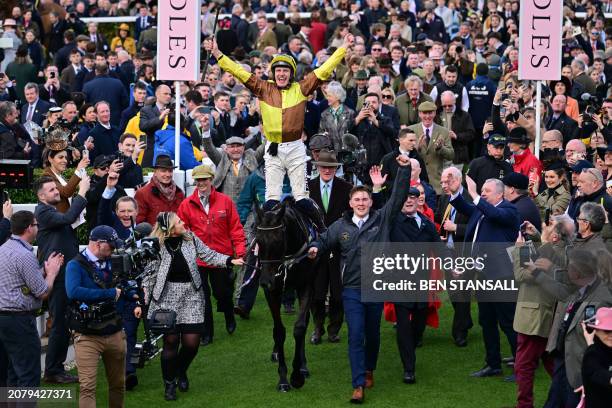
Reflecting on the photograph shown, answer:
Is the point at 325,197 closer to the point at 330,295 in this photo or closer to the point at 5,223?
the point at 330,295

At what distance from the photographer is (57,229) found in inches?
496

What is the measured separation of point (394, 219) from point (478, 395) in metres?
1.95

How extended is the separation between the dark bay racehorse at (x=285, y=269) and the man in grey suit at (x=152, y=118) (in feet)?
14.6

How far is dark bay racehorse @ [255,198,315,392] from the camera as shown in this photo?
1217 cm

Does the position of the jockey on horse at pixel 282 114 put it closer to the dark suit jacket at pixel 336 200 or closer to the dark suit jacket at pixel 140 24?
the dark suit jacket at pixel 336 200

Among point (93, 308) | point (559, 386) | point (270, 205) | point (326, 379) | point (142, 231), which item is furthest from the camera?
point (270, 205)

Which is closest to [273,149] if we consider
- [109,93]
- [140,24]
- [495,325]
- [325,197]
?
[325,197]

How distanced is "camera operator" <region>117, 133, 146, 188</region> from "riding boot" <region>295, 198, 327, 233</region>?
2365 millimetres

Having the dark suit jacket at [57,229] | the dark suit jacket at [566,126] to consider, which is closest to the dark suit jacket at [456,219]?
the dark suit jacket at [566,126]

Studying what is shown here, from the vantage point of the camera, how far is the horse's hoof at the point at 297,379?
41.9 feet

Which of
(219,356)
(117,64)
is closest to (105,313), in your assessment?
(219,356)

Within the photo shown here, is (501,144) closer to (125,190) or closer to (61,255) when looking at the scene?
(125,190)

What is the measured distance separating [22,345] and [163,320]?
144cm

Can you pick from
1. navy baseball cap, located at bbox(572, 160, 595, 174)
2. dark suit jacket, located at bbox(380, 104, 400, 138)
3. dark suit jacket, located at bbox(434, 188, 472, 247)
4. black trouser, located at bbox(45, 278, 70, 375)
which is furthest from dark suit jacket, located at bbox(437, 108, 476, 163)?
black trouser, located at bbox(45, 278, 70, 375)
